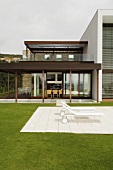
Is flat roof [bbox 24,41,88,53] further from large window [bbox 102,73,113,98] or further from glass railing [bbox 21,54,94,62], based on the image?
large window [bbox 102,73,113,98]

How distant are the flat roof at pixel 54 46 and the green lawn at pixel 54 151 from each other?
15325 mm

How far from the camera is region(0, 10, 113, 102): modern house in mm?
18312

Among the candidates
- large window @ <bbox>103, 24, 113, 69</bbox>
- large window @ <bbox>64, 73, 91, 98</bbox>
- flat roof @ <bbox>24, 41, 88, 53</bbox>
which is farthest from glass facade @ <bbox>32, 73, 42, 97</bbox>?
large window @ <bbox>103, 24, 113, 69</bbox>

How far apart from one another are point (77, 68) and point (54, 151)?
517 inches

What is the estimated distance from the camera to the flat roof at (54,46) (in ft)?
72.0

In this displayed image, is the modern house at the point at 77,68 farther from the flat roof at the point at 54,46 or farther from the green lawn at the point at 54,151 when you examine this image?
the green lawn at the point at 54,151

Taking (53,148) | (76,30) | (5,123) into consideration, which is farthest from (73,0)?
(76,30)

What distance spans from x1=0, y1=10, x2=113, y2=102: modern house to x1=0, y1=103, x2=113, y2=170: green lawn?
10.8 meters

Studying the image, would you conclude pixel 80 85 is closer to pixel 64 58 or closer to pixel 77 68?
pixel 64 58

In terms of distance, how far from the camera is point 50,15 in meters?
35.8

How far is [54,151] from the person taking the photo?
18.6ft

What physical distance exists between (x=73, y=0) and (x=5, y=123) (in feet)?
60.6

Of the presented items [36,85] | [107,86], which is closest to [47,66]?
[36,85]

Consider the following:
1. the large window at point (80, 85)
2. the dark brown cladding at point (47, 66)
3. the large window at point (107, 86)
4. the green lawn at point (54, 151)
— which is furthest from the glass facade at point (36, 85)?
the green lawn at point (54, 151)
